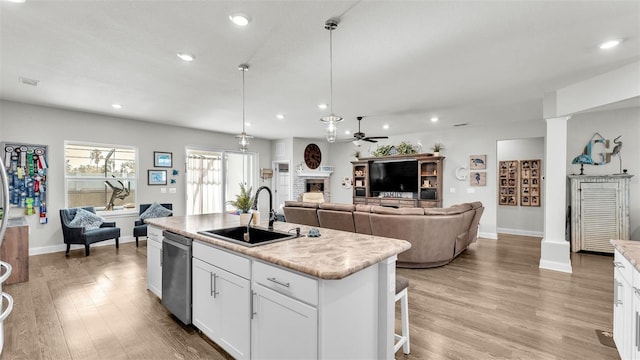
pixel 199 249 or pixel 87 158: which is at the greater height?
pixel 87 158

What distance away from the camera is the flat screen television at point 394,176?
7.41m

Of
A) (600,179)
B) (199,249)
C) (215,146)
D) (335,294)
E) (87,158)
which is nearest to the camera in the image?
(335,294)

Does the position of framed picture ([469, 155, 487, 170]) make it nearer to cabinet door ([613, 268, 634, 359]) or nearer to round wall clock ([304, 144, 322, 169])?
round wall clock ([304, 144, 322, 169])

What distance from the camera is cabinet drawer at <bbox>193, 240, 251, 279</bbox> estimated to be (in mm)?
1878

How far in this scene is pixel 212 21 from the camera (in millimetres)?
2318

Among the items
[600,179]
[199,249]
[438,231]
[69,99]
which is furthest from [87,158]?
[600,179]

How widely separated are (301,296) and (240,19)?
2.09m

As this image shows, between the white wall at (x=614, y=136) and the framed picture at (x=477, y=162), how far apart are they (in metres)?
1.52

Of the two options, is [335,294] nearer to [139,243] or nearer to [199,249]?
[199,249]

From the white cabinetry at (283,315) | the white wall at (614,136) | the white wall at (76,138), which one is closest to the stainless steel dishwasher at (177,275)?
the white cabinetry at (283,315)

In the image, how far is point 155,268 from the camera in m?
3.05

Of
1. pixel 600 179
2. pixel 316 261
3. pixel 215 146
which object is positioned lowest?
pixel 316 261

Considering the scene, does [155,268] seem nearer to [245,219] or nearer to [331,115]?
[245,219]

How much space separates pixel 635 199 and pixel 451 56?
461cm
